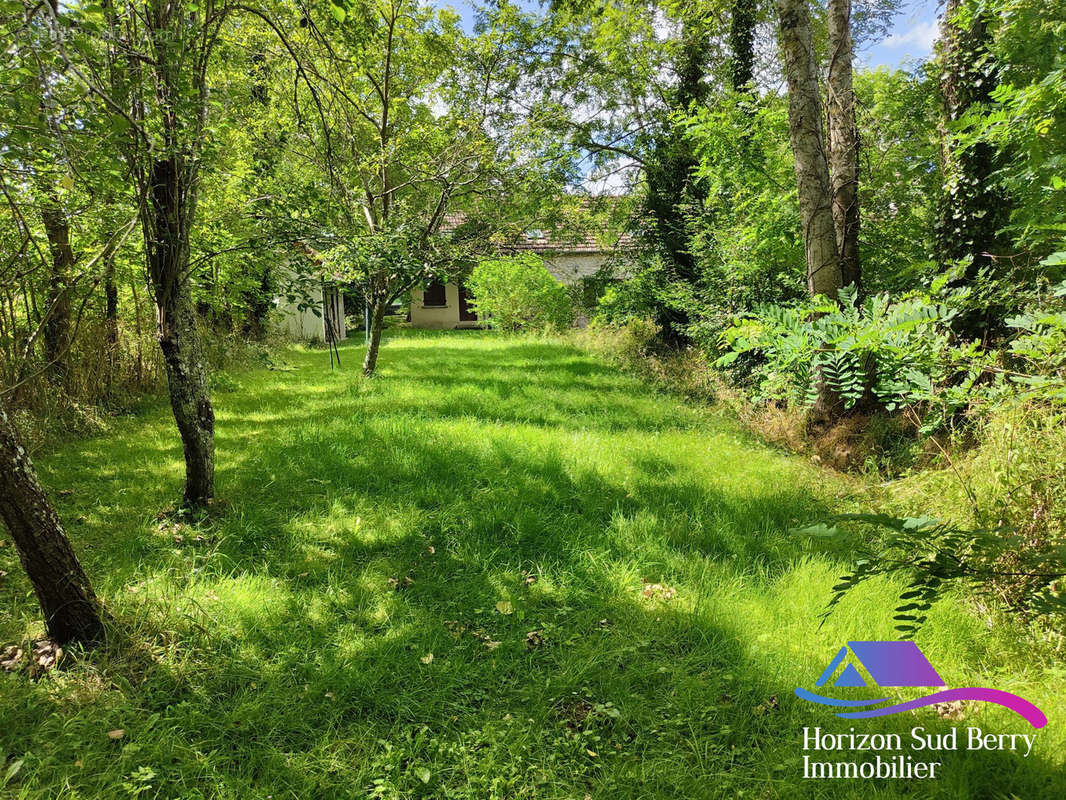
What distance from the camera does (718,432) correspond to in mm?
5926

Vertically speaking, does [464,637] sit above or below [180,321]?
below

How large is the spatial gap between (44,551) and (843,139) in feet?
22.8

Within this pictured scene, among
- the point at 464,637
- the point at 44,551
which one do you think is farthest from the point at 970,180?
the point at 44,551

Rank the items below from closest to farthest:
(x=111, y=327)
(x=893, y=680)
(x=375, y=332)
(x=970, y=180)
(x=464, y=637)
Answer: (x=893, y=680)
(x=464, y=637)
(x=970, y=180)
(x=111, y=327)
(x=375, y=332)

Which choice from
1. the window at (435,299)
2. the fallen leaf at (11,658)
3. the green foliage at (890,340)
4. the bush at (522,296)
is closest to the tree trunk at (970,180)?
the green foliage at (890,340)

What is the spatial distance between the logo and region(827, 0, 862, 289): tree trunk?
Result: 150 inches

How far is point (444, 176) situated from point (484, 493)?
21.1 feet

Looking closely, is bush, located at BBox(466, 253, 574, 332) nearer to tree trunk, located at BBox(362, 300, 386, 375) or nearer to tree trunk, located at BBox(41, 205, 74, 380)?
tree trunk, located at BBox(362, 300, 386, 375)

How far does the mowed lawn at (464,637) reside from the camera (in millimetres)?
1859

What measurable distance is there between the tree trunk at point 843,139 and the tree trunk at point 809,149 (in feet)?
0.45

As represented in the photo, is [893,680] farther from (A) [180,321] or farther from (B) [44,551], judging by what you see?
(A) [180,321]

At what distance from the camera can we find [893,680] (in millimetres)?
2230

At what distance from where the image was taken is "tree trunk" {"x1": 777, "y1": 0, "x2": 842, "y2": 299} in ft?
15.6

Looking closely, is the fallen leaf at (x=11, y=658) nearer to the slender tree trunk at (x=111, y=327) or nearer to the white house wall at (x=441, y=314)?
the slender tree trunk at (x=111, y=327)
